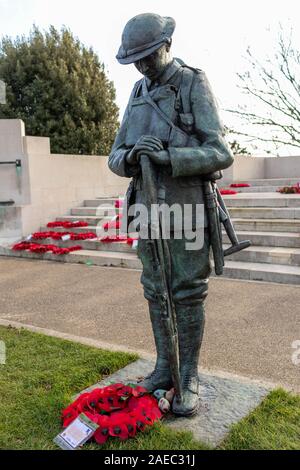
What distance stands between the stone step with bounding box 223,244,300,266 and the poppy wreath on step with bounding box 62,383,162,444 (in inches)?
180

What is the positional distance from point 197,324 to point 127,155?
1.14m

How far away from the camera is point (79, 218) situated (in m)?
10.8

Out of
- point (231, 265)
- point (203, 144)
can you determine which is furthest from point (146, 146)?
point (231, 265)

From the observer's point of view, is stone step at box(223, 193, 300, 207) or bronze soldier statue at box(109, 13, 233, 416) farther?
stone step at box(223, 193, 300, 207)

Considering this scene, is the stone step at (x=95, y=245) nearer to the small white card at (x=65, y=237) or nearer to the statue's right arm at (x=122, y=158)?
the small white card at (x=65, y=237)

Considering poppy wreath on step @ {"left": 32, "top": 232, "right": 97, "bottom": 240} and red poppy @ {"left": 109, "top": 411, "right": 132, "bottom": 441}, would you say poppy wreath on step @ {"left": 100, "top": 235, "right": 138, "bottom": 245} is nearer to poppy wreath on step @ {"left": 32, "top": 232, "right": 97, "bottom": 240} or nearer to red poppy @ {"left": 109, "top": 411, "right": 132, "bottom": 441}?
poppy wreath on step @ {"left": 32, "top": 232, "right": 97, "bottom": 240}

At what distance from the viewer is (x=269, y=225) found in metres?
8.16

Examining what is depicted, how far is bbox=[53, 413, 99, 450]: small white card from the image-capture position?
8.11 ft

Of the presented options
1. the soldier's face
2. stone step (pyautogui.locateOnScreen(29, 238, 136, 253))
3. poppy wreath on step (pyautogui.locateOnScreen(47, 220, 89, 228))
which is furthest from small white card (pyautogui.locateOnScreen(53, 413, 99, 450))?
poppy wreath on step (pyautogui.locateOnScreen(47, 220, 89, 228))

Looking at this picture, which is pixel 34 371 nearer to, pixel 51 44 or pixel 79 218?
pixel 79 218

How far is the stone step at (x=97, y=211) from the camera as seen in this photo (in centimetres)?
1074

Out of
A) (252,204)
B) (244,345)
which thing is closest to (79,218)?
(252,204)

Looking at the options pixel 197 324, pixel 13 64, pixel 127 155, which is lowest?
pixel 197 324

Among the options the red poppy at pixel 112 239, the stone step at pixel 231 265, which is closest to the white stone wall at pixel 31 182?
the stone step at pixel 231 265
